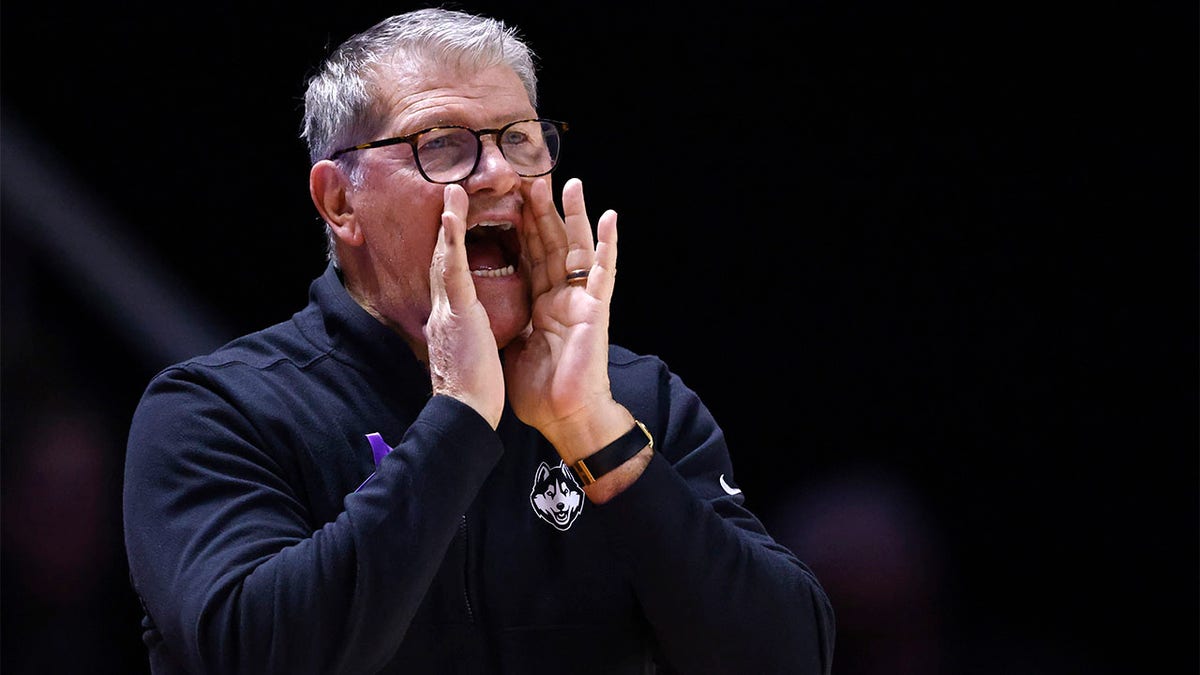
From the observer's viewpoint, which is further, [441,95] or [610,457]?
[441,95]

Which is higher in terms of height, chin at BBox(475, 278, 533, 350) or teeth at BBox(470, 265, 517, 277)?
teeth at BBox(470, 265, 517, 277)

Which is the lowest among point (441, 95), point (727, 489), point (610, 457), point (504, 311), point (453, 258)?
point (727, 489)

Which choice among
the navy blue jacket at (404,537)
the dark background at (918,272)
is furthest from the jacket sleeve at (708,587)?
the dark background at (918,272)

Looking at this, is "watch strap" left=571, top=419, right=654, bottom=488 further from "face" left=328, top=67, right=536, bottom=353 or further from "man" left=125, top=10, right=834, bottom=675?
"face" left=328, top=67, right=536, bottom=353

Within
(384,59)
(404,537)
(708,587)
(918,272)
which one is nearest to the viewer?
(404,537)

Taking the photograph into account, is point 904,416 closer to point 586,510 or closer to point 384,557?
point 586,510

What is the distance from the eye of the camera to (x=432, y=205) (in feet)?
5.16

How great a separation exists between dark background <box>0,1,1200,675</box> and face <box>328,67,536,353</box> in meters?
1.07

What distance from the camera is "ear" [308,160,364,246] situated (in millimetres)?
1680

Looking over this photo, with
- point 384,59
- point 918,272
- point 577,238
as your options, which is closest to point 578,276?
point 577,238

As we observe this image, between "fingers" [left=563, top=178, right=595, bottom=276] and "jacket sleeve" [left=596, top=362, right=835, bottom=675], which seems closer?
"jacket sleeve" [left=596, top=362, right=835, bottom=675]

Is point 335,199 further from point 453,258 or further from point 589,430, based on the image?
point 589,430

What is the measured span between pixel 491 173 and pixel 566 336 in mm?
214

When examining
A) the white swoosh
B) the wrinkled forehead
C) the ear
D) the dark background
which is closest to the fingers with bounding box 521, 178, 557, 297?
the wrinkled forehead
